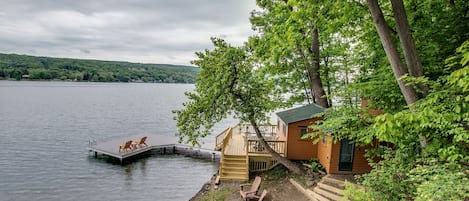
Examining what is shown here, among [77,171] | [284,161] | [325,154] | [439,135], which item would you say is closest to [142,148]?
A: [77,171]

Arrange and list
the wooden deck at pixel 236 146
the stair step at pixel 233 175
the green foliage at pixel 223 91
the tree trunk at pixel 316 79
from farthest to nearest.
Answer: the wooden deck at pixel 236 146 → the stair step at pixel 233 175 → the tree trunk at pixel 316 79 → the green foliage at pixel 223 91

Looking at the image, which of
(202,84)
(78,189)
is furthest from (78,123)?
(202,84)

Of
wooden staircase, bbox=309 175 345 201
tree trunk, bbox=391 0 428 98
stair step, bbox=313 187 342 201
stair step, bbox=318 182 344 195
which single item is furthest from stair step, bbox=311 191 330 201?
tree trunk, bbox=391 0 428 98

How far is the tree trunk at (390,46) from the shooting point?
14.7 feet

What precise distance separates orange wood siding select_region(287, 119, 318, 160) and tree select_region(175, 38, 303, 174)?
7.59ft

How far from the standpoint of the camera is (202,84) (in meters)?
10.4

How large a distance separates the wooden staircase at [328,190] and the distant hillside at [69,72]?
12033 centimetres

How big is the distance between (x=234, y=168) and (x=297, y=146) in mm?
3514

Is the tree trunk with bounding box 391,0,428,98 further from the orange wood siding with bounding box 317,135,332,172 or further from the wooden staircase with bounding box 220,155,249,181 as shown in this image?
the wooden staircase with bounding box 220,155,249,181

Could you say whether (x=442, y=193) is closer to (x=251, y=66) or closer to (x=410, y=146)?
(x=410, y=146)

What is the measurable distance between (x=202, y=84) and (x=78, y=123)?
1142 inches

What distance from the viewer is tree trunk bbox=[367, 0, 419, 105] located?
177 inches

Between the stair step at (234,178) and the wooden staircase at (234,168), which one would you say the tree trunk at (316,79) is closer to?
the wooden staircase at (234,168)

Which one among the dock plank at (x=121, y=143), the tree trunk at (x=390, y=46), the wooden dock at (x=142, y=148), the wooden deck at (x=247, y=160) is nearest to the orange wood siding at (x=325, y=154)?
the wooden deck at (x=247, y=160)
